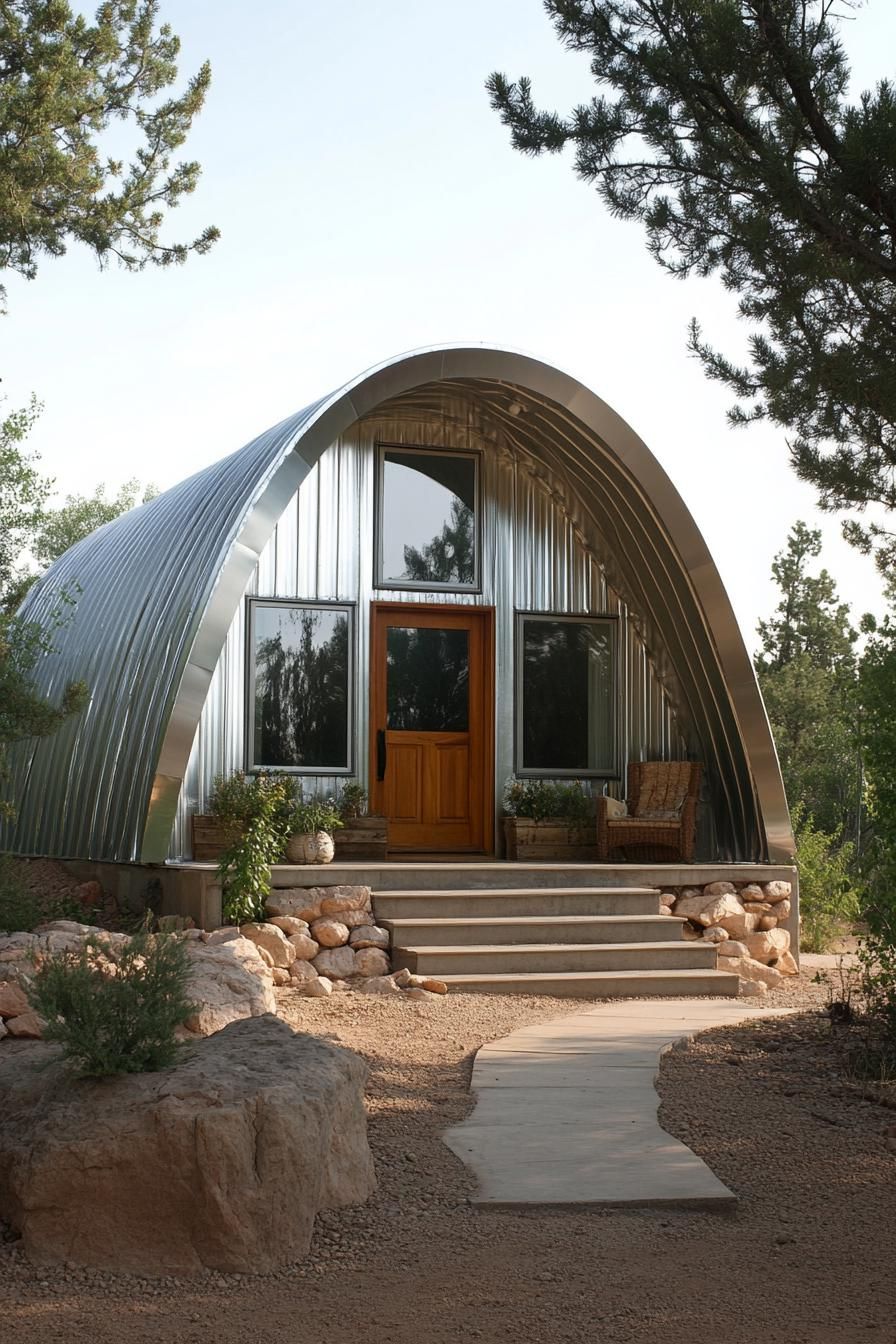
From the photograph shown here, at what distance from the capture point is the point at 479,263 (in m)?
9.84

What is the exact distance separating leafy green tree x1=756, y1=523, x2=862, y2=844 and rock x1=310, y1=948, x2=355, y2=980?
11.7 metres

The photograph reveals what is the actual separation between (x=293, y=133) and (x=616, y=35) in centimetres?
400

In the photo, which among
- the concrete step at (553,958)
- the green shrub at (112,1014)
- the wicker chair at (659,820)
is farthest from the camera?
the wicker chair at (659,820)

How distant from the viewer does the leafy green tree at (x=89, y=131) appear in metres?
8.23

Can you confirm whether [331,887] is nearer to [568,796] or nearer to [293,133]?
[568,796]

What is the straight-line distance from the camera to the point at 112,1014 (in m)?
4.23

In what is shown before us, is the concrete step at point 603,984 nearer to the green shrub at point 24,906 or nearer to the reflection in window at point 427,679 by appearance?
the green shrub at point 24,906

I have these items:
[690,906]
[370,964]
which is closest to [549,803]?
[690,906]

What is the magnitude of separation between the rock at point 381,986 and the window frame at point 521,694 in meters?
3.92

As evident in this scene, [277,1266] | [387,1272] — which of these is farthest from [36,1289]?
[387,1272]

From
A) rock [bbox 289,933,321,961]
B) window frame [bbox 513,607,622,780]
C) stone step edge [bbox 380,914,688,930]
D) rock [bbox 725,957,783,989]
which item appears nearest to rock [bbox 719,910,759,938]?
rock [bbox 725,957,783,989]

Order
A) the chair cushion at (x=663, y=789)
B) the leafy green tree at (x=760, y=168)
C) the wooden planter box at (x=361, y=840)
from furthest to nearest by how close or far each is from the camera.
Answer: the chair cushion at (x=663, y=789) → the wooden planter box at (x=361, y=840) → the leafy green tree at (x=760, y=168)

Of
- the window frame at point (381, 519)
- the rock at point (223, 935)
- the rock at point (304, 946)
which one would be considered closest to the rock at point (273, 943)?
the rock at point (304, 946)

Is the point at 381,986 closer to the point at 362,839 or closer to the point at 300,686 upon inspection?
the point at 362,839
